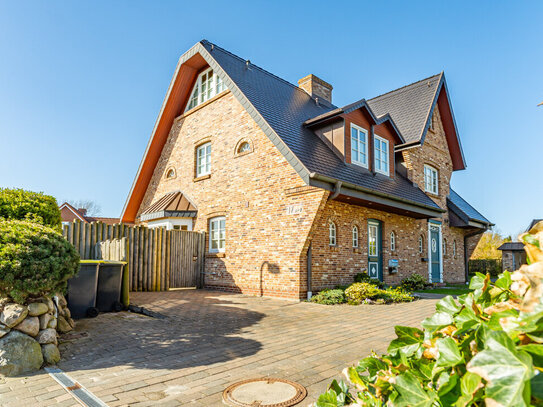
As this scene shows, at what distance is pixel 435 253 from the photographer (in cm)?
1727

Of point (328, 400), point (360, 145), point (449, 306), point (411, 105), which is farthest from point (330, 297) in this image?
point (411, 105)

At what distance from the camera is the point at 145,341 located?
5941mm

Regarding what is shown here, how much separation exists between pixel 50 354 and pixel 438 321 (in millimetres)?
5043

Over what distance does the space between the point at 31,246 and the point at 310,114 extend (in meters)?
11.5

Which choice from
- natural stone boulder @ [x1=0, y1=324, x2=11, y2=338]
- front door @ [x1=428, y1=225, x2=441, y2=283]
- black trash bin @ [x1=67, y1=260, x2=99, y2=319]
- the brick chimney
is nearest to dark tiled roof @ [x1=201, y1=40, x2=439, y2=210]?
the brick chimney

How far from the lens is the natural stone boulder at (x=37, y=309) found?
4.81 meters

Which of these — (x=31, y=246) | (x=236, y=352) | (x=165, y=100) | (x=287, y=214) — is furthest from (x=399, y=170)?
(x=31, y=246)

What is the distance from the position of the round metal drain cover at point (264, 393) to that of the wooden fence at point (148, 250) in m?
7.06

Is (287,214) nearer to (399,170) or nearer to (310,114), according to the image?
(310,114)

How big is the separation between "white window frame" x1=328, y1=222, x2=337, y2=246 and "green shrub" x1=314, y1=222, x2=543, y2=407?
10191 mm

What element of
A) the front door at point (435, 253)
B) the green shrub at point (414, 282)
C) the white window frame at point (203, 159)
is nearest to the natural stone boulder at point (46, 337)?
the white window frame at point (203, 159)

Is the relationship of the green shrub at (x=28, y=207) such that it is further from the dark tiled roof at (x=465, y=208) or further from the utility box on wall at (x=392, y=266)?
the dark tiled roof at (x=465, y=208)

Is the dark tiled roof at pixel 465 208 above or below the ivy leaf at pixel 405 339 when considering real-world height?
above

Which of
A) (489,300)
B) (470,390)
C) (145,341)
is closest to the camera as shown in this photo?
(470,390)
